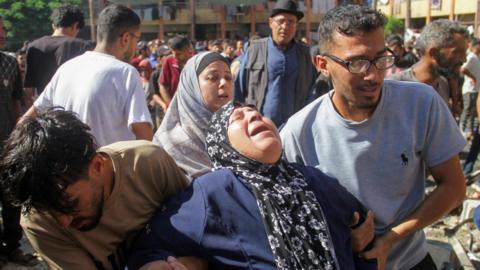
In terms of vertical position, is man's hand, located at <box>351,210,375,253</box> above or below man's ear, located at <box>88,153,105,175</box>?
below

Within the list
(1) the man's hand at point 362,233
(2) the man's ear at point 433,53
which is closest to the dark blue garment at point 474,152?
(2) the man's ear at point 433,53

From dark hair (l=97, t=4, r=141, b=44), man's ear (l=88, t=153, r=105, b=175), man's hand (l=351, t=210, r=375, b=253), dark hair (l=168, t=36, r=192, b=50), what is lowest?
man's hand (l=351, t=210, r=375, b=253)

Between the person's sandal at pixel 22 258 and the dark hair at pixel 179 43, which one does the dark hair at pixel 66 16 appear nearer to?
the dark hair at pixel 179 43

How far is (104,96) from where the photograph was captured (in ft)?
9.26

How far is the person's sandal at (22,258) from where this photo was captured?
3.92 meters

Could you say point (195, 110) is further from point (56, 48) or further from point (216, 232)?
point (56, 48)

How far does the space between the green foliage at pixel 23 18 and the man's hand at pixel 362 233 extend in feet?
101

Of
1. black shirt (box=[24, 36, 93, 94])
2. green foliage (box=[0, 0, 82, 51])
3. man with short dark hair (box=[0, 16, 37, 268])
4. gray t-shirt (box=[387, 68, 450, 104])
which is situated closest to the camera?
gray t-shirt (box=[387, 68, 450, 104])

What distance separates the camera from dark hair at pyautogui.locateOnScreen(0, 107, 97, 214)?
133 centimetres

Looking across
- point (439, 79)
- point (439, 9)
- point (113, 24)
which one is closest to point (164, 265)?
point (113, 24)

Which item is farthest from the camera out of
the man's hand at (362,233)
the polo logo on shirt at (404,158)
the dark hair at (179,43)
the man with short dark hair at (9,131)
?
the dark hair at (179,43)

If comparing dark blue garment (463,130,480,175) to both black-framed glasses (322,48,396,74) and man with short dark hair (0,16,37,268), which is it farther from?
man with short dark hair (0,16,37,268)

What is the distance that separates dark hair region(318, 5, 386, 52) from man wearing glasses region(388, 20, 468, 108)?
1648 mm

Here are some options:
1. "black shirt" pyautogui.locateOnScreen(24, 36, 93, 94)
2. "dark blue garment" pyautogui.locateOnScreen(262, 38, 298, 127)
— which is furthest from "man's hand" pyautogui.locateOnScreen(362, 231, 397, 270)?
"black shirt" pyautogui.locateOnScreen(24, 36, 93, 94)
